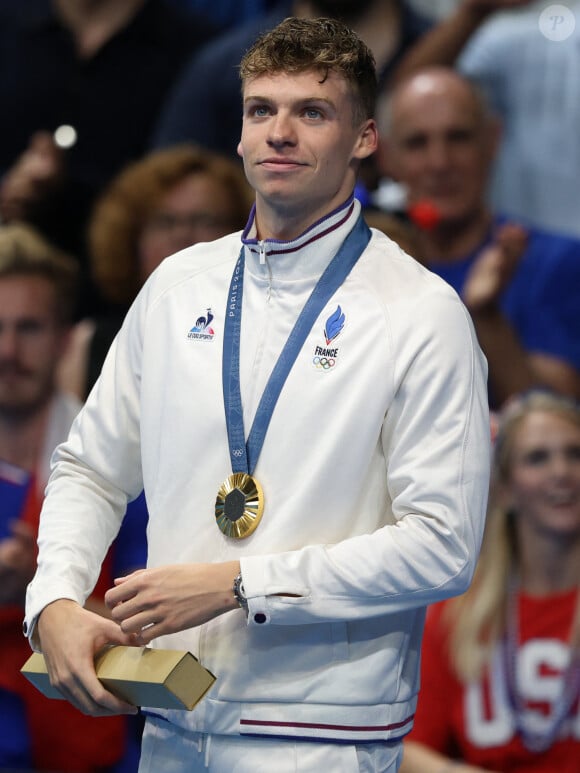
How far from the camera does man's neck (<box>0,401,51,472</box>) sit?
13.4 feet

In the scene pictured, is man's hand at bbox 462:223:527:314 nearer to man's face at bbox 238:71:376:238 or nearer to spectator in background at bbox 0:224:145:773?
spectator in background at bbox 0:224:145:773

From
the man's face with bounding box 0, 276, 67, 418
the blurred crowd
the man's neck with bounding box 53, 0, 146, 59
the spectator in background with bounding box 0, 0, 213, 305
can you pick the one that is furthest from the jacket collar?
the man's neck with bounding box 53, 0, 146, 59

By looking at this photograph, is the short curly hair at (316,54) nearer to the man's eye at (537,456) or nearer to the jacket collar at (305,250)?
the jacket collar at (305,250)

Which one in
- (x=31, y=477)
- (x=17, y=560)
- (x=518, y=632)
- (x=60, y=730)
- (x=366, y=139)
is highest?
(x=366, y=139)

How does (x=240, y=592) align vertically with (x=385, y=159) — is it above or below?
above

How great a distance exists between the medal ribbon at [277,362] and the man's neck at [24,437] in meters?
2.31

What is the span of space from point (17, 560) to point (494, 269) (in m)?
1.94

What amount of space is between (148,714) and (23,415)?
2417 millimetres

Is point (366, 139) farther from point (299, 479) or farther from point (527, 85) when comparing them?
point (527, 85)

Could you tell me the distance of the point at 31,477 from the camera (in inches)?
158

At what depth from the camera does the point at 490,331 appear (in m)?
4.18

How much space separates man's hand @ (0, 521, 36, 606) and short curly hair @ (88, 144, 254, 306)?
3.39 ft

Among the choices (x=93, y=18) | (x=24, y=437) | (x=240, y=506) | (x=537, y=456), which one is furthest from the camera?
(x=93, y=18)

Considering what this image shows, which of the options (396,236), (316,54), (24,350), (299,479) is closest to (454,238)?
(396,236)
